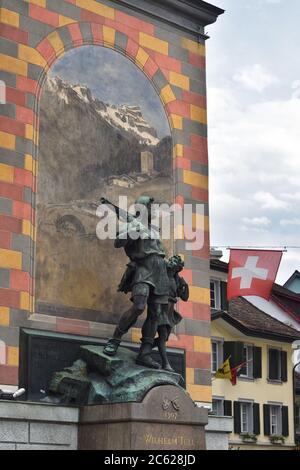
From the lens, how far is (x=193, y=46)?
65.5 feet

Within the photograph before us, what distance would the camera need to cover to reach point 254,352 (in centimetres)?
3853

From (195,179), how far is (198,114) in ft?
4.25

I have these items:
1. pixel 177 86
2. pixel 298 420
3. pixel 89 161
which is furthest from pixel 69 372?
pixel 298 420

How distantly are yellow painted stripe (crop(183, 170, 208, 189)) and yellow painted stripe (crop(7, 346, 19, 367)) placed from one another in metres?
4.94

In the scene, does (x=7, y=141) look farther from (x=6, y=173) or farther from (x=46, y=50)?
(x=46, y=50)

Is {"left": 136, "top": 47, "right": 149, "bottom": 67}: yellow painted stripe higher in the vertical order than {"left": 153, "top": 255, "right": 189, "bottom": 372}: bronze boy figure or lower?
higher

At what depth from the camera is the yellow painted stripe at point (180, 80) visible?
1934 centimetres

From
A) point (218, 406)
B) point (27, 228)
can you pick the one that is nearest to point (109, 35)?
point (27, 228)

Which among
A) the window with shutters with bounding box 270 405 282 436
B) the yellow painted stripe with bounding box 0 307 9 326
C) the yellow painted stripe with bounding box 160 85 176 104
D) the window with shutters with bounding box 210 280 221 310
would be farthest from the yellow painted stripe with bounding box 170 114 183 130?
the window with shutters with bounding box 270 405 282 436

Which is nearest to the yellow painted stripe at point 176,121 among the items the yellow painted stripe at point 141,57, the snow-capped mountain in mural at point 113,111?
the snow-capped mountain in mural at point 113,111

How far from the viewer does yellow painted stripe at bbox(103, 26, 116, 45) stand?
18281mm

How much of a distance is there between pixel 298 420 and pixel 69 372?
26085mm

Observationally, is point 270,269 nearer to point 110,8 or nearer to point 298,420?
point 110,8

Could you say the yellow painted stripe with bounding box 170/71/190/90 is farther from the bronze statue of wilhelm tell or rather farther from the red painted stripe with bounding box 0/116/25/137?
the red painted stripe with bounding box 0/116/25/137
